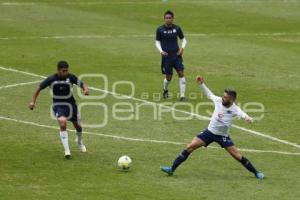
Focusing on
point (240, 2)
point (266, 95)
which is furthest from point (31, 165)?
point (240, 2)

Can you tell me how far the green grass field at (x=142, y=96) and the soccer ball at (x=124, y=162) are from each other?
170 mm

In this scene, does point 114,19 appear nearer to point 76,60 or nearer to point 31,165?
point 76,60

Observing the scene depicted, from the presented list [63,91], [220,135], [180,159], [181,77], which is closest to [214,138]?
[220,135]

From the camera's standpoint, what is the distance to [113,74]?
3031 centimetres

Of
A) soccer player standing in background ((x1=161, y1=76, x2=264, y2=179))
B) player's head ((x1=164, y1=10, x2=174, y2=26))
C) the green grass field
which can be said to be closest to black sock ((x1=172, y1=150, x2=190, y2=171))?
soccer player standing in background ((x1=161, y1=76, x2=264, y2=179))

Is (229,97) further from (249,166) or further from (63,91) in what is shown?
(63,91)

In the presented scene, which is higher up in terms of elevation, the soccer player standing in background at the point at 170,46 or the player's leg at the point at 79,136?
the soccer player standing in background at the point at 170,46

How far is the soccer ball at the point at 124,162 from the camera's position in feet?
59.4

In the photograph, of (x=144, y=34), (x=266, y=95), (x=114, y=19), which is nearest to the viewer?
(x=266, y=95)

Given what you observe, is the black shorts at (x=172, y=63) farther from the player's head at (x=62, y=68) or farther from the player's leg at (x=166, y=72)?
the player's head at (x=62, y=68)

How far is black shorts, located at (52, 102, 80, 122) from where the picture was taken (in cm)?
1952

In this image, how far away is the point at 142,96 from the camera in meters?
26.9

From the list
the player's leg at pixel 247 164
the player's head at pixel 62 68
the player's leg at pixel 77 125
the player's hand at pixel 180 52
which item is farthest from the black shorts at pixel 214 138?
the player's hand at pixel 180 52

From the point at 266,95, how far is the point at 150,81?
14.9 ft
